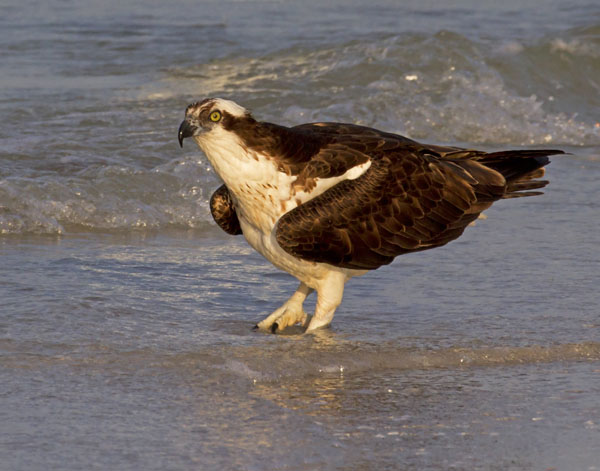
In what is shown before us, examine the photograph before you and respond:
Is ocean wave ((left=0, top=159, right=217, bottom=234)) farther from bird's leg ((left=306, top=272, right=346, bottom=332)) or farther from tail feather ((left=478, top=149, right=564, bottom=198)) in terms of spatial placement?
tail feather ((left=478, top=149, right=564, bottom=198))

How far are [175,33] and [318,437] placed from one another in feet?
41.2

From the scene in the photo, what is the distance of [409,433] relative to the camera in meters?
4.82

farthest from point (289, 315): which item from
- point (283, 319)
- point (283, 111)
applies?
point (283, 111)

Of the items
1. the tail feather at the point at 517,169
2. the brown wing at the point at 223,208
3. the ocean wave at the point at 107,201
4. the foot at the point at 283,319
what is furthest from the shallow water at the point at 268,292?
the tail feather at the point at 517,169

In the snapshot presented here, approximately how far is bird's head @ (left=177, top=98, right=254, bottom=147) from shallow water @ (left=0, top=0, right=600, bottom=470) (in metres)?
1.09

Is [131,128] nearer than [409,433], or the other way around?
[409,433]

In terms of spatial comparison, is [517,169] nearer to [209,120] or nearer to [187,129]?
[209,120]

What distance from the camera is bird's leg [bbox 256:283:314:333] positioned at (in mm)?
6441

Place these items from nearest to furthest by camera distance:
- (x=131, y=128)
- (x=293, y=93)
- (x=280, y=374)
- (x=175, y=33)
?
(x=280, y=374) < (x=131, y=128) < (x=293, y=93) < (x=175, y=33)

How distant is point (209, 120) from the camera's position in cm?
607

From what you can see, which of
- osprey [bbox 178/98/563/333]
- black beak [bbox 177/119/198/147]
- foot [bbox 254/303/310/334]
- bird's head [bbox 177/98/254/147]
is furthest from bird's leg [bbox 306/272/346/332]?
black beak [bbox 177/119/198/147]

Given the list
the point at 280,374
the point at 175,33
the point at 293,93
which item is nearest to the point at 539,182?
the point at 280,374

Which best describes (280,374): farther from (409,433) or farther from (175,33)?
(175,33)

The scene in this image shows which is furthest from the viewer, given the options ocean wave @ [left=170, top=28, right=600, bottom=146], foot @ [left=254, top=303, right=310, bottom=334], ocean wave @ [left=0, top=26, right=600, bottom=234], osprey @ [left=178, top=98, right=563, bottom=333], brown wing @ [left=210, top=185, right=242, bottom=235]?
ocean wave @ [left=170, top=28, right=600, bottom=146]
